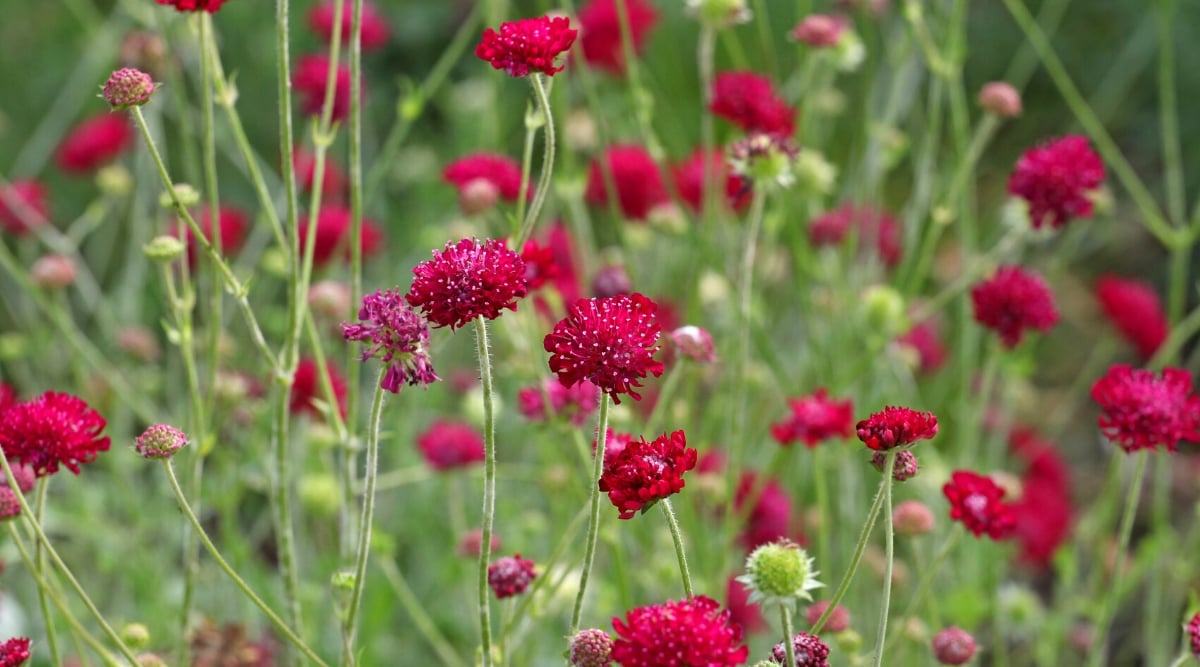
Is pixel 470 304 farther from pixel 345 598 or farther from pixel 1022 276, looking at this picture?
pixel 1022 276

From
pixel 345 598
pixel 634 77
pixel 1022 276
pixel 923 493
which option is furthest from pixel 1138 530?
pixel 345 598

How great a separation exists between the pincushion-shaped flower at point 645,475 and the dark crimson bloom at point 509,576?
0.35 m

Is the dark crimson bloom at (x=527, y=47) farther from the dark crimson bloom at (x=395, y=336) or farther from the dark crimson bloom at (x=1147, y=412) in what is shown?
the dark crimson bloom at (x=1147, y=412)

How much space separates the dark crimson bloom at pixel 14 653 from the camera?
1.23 metres

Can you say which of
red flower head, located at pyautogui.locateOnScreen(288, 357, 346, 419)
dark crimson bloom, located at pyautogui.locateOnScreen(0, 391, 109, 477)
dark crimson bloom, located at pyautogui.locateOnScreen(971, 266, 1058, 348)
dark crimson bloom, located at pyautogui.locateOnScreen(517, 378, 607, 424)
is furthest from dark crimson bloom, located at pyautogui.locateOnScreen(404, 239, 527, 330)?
red flower head, located at pyautogui.locateOnScreen(288, 357, 346, 419)

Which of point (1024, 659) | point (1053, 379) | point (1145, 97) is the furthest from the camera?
point (1145, 97)

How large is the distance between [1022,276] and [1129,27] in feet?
8.78

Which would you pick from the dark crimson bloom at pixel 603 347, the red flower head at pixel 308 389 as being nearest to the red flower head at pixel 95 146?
the red flower head at pixel 308 389

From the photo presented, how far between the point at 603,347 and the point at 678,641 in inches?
11.1

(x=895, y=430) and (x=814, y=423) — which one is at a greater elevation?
(x=814, y=423)

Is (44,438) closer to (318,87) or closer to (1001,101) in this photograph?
(318,87)

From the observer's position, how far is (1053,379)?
13.6 feet

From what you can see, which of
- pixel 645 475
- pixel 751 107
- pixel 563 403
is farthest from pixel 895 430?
pixel 751 107

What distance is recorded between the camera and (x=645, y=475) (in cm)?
117
